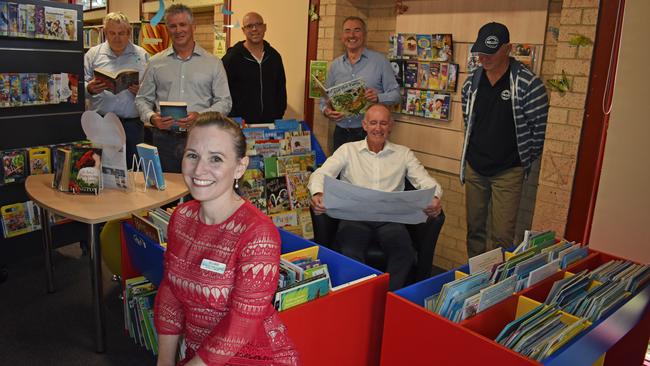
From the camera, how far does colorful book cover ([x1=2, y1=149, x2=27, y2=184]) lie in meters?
3.30

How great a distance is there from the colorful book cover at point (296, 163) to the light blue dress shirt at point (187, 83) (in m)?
0.76

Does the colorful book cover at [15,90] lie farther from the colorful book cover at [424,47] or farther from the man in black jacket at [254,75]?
the colorful book cover at [424,47]

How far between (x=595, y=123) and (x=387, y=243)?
137 centimetres

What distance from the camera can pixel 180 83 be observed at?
11.6ft

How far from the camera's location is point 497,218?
326 cm

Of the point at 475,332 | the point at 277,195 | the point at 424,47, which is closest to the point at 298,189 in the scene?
the point at 277,195

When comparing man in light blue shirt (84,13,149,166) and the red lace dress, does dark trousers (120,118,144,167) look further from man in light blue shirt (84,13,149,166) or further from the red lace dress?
the red lace dress

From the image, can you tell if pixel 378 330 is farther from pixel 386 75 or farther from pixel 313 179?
pixel 386 75

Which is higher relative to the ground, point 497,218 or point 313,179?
point 313,179

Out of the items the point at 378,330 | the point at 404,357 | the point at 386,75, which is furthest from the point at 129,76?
the point at 404,357

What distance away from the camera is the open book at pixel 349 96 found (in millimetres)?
3715

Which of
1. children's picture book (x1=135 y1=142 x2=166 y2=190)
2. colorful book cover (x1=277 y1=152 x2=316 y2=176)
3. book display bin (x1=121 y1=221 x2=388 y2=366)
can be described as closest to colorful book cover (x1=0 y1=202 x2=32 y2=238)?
children's picture book (x1=135 y1=142 x2=166 y2=190)

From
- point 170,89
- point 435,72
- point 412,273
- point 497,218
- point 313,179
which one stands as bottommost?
point 412,273

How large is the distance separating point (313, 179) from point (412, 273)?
0.79m
